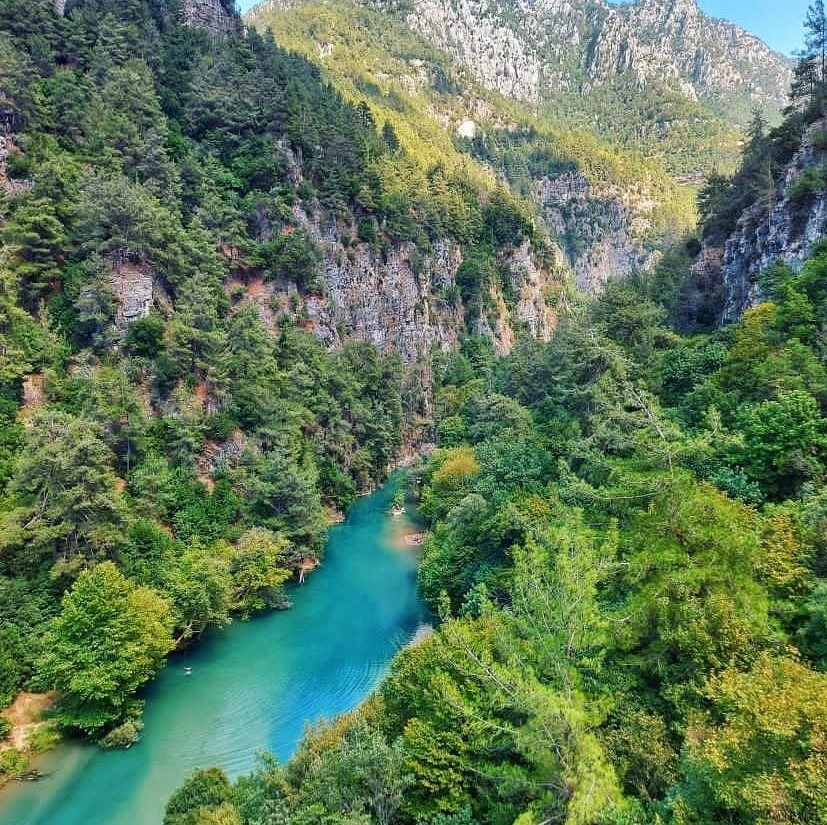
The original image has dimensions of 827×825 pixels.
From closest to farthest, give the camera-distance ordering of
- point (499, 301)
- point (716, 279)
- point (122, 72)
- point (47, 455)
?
point (47, 455)
point (716, 279)
point (122, 72)
point (499, 301)

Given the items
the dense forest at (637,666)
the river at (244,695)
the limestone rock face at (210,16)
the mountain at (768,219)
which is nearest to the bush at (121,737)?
the river at (244,695)

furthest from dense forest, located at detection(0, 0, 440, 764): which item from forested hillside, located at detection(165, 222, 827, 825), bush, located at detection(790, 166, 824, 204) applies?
bush, located at detection(790, 166, 824, 204)

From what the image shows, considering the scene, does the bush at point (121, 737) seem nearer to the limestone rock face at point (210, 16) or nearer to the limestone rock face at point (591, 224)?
the limestone rock face at point (210, 16)

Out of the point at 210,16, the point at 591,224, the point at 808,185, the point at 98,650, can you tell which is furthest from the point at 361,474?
the point at 591,224

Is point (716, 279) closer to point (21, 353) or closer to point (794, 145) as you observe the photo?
point (794, 145)

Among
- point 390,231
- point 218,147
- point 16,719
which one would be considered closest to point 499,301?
point 390,231

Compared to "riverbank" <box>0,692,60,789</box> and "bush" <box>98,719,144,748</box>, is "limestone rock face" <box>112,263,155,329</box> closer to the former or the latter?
"riverbank" <box>0,692,60,789</box>

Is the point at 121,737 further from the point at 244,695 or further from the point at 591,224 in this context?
the point at 591,224
